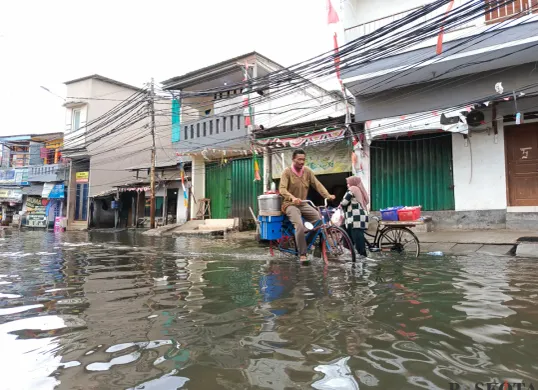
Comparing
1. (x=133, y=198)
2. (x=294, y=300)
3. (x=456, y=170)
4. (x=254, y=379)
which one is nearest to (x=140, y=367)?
(x=254, y=379)

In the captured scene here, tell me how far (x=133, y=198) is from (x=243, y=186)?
12375mm

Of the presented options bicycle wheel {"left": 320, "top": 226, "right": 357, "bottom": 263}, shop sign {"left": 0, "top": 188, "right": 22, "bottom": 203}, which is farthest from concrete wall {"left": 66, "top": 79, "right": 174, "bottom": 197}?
bicycle wheel {"left": 320, "top": 226, "right": 357, "bottom": 263}

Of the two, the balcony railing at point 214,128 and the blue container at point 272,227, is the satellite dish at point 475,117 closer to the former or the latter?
the blue container at point 272,227

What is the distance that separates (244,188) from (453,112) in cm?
928

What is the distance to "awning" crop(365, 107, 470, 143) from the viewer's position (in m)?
9.64

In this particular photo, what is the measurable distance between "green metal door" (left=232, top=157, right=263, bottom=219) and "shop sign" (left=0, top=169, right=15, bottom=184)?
85.6 feet

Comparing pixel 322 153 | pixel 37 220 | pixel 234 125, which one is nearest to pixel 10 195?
pixel 37 220

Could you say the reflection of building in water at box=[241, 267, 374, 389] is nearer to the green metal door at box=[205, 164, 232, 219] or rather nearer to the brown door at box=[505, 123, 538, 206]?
the brown door at box=[505, 123, 538, 206]

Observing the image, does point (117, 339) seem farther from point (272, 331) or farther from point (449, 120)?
point (449, 120)

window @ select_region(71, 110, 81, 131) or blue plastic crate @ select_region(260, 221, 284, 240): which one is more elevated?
window @ select_region(71, 110, 81, 131)

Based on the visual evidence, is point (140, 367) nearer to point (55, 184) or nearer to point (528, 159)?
point (528, 159)

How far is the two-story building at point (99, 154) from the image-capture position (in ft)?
81.9

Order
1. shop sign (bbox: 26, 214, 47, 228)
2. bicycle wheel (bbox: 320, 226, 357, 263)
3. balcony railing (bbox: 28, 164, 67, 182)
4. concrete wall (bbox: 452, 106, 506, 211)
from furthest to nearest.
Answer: shop sign (bbox: 26, 214, 47, 228) < balcony railing (bbox: 28, 164, 67, 182) < concrete wall (bbox: 452, 106, 506, 211) < bicycle wheel (bbox: 320, 226, 357, 263)

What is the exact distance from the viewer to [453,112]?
9703 millimetres
